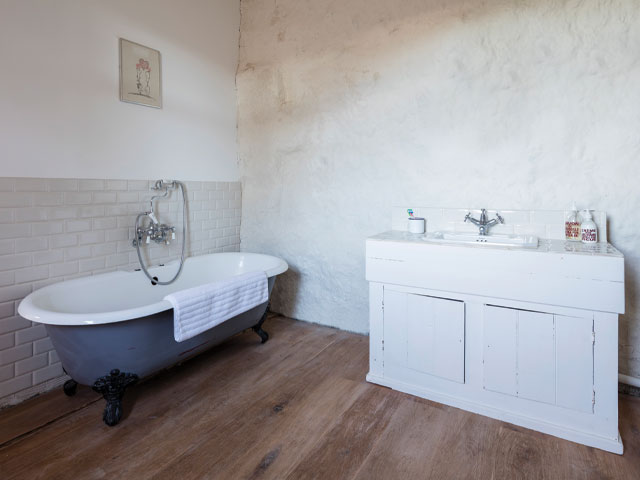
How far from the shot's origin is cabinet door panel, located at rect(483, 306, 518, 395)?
1.84 metres

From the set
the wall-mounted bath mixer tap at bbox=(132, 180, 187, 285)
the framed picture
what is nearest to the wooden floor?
the wall-mounted bath mixer tap at bbox=(132, 180, 187, 285)

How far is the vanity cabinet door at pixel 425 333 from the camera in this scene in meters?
1.98

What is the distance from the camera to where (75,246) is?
230cm

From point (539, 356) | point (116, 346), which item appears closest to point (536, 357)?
point (539, 356)

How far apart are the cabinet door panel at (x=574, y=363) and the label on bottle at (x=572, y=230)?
598 mm

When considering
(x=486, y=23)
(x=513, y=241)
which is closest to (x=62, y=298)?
(x=513, y=241)

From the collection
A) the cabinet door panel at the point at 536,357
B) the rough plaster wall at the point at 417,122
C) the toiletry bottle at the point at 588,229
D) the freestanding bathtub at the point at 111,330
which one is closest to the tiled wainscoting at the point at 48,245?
the freestanding bathtub at the point at 111,330

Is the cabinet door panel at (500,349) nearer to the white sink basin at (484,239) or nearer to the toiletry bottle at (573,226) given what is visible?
the white sink basin at (484,239)

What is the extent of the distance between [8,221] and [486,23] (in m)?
2.96

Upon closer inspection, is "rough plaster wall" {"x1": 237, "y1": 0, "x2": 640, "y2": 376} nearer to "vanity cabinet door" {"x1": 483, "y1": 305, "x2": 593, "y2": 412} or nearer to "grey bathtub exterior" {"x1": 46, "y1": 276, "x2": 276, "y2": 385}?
"vanity cabinet door" {"x1": 483, "y1": 305, "x2": 593, "y2": 412}

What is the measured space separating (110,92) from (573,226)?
293cm

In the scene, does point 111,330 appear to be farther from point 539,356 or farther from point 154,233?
point 539,356

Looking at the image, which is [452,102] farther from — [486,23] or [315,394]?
[315,394]

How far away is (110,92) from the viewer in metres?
2.44
